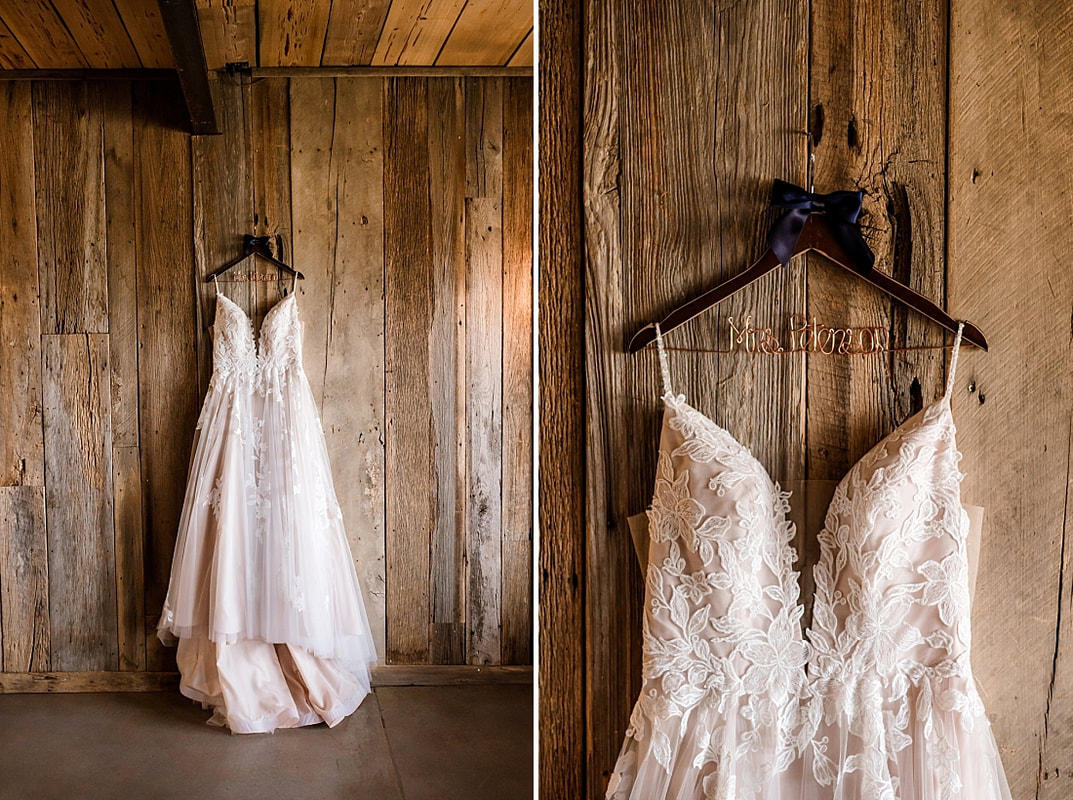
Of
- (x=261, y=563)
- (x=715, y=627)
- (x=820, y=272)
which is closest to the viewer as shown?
(x=715, y=627)

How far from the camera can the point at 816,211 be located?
34.8 inches

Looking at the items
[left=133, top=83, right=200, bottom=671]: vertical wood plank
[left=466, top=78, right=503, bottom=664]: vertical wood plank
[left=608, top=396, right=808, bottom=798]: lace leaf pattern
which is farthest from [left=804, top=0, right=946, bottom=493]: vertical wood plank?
[left=133, top=83, right=200, bottom=671]: vertical wood plank

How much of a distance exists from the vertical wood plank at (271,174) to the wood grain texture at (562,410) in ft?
1.19

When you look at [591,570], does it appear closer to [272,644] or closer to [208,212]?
[272,644]

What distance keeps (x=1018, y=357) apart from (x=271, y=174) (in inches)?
42.7

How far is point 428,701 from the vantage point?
39.0 inches

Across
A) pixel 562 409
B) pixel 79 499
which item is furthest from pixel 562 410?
pixel 79 499

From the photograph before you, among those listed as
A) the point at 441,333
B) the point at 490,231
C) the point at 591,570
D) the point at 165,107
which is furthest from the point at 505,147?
the point at 591,570

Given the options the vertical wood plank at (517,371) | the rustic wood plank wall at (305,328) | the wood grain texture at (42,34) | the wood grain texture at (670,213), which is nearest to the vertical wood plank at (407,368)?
the rustic wood plank wall at (305,328)

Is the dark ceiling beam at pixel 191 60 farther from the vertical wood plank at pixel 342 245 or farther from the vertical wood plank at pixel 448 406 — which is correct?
the vertical wood plank at pixel 448 406

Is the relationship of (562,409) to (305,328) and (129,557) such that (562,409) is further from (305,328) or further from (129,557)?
(129,557)

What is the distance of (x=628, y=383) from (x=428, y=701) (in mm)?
557

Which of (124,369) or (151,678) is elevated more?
(124,369)

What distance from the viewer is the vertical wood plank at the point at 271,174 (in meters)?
0.94
